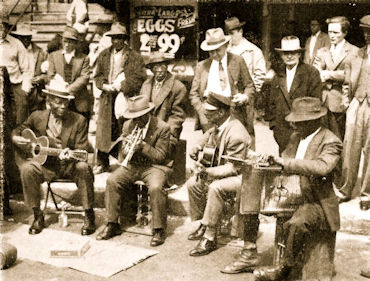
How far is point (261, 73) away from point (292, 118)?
2.92 metres

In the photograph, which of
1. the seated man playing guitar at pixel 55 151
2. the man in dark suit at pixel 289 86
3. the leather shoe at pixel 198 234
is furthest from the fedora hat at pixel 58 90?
the man in dark suit at pixel 289 86

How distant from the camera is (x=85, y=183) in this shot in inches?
277

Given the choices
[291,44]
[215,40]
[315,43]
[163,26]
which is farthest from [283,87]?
[163,26]

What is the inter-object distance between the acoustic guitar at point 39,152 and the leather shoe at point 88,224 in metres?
0.65

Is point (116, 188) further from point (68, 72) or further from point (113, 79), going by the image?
point (68, 72)

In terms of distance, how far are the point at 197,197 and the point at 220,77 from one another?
69.6 inches

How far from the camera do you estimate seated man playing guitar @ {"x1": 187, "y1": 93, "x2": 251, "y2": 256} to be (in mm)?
6262

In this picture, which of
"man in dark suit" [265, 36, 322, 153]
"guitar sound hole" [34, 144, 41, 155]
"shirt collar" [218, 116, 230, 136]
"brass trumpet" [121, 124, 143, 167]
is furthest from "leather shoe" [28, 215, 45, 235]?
"man in dark suit" [265, 36, 322, 153]

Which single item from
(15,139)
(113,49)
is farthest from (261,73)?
(15,139)

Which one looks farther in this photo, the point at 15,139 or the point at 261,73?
the point at 261,73

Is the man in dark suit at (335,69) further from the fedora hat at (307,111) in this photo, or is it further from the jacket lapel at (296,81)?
the fedora hat at (307,111)

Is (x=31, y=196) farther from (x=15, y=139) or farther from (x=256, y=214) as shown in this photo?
(x=256, y=214)

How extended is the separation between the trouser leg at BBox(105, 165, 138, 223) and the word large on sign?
5.24 metres

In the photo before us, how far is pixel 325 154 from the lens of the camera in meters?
5.42
